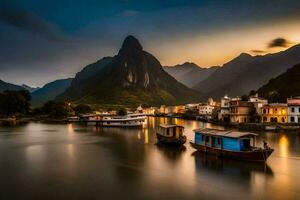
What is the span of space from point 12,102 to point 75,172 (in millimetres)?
85289

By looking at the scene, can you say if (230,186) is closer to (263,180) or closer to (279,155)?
(263,180)

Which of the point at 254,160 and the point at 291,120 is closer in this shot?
the point at 254,160

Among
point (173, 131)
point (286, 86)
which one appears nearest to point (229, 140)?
point (173, 131)

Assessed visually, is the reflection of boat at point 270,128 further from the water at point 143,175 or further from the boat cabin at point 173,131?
the boat cabin at point 173,131

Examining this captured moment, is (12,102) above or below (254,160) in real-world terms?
above


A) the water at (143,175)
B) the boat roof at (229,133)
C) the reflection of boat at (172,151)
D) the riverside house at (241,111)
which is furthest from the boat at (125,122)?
the boat roof at (229,133)

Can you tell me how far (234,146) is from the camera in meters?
28.3

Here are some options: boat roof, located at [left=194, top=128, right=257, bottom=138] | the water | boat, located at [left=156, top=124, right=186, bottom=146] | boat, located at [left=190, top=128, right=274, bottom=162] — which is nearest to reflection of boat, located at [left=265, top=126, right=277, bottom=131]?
the water

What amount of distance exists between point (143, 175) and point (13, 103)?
89.1m

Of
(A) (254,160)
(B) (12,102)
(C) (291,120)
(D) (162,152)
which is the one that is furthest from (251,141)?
(B) (12,102)

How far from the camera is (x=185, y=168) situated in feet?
87.1

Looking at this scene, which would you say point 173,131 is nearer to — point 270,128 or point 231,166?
point 231,166

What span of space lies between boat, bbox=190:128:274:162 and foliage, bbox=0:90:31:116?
86236 mm

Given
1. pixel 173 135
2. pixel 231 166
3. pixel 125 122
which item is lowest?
pixel 231 166
